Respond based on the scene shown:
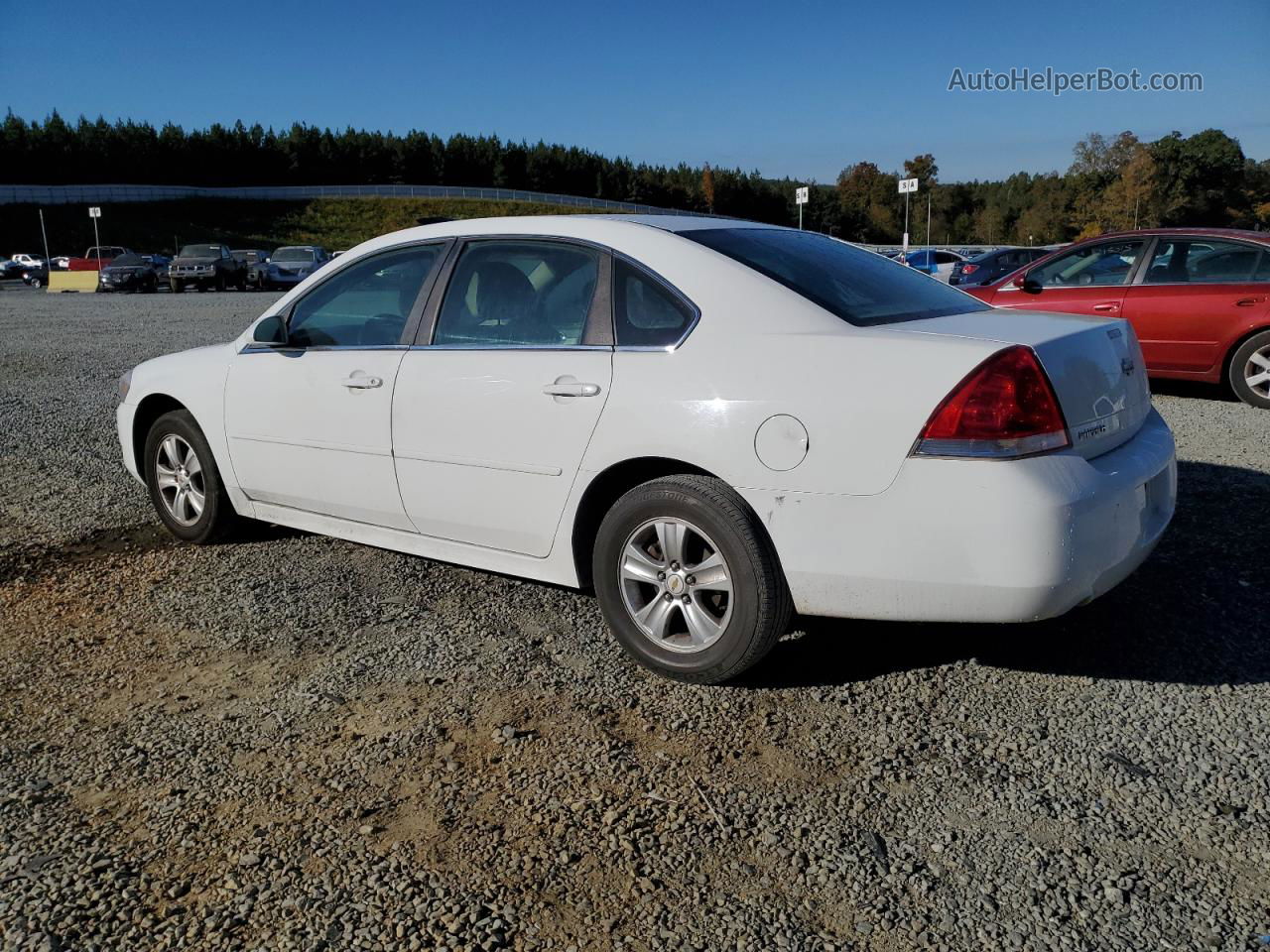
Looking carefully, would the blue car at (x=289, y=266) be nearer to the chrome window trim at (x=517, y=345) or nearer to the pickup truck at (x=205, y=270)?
the pickup truck at (x=205, y=270)

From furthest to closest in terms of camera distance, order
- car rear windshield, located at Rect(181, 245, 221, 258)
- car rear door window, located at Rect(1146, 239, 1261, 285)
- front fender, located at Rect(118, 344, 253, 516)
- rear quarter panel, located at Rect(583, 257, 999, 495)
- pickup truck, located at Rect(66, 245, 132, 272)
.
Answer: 1. pickup truck, located at Rect(66, 245, 132, 272)
2. car rear windshield, located at Rect(181, 245, 221, 258)
3. car rear door window, located at Rect(1146, 239, 1261, 285)
4. front fender, located at Rect(118, 344, 253, 516)
5. rear quarter panel, located at Rect(583, 257, 999, 495)

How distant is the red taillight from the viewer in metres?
2.97

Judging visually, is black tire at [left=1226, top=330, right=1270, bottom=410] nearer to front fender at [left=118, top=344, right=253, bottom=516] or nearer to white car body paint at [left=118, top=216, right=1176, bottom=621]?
white car body paint at [left=118, top=216, right=1176, bottom=621]

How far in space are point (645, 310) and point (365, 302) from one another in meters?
1.51

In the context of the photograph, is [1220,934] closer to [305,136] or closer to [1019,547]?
[1019,547]

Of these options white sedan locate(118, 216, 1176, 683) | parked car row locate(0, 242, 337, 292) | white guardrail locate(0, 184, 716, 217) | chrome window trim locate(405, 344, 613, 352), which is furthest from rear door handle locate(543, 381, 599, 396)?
white guardrail locate(0, 184, 716, 217)

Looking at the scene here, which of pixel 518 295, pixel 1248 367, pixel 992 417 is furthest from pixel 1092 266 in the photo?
pixel 992 417

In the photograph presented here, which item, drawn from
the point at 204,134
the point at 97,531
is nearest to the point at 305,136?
the point at 204,134

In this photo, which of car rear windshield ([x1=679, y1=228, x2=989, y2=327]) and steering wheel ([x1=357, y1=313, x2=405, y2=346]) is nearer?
car rear windshield ([x1=679, y1=228, x2=989, y2=327])

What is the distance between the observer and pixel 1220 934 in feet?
7.29

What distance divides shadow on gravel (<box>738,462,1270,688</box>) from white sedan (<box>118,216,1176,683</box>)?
0.47 meters

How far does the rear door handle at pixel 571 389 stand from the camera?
11.7 ft

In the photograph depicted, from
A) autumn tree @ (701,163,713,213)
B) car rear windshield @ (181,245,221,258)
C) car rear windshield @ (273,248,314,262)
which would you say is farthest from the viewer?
autumn tree @ (701,163,713,213)

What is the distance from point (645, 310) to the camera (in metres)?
3.62
